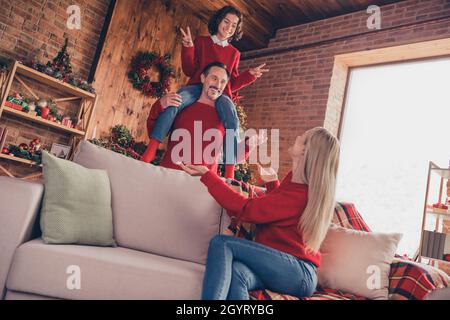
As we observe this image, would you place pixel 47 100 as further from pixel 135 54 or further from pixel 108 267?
pixel 108 267

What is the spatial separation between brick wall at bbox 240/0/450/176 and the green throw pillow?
11.1 feet

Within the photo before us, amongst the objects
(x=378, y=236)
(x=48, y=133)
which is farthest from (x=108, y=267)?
(x=48, y=133)

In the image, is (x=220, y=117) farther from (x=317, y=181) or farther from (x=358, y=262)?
(x=358, y=262)

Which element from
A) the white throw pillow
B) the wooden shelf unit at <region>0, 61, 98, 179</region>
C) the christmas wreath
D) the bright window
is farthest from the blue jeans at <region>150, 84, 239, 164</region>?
the bright window

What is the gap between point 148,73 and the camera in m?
4.77

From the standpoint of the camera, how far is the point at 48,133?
4.03m

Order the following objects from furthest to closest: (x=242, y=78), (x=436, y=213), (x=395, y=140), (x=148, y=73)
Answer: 1. (x=148, y=73)
2. (x=395, y=140)
3. (x=436, y=213)
4. (x=242, y=78)

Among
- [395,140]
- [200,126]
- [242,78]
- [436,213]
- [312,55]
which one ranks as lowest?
[436,213]

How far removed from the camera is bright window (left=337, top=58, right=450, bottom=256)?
13.3 feet

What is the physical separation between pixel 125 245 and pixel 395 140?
3.66m

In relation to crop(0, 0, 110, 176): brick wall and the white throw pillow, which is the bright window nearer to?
the white throw pillow

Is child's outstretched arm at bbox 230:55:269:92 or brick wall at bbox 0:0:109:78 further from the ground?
brick wall at bbox 0:0:109:78

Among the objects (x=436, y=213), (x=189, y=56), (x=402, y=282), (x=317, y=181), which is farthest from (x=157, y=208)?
(x=436, y=213)
